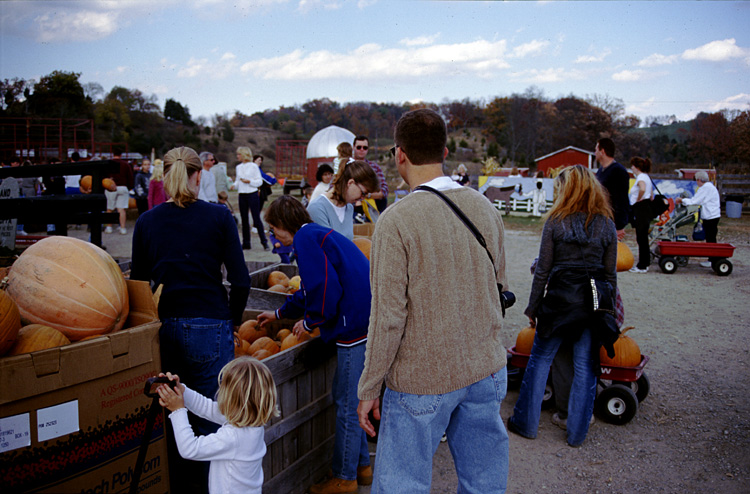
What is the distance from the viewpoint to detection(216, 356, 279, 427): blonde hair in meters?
2.32

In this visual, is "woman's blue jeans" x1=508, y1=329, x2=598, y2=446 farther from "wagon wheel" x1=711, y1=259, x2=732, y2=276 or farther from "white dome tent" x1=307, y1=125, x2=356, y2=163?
"white dome tent" x1=307, y1=125, x2=356, y2=163

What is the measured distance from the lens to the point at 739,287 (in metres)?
8.95

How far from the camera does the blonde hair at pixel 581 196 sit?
3850 mm

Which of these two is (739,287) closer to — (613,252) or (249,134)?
(613,252)

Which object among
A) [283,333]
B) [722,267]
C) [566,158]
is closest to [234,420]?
[283,333]

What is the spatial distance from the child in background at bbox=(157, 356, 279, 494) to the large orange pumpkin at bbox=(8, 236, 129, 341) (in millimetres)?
629

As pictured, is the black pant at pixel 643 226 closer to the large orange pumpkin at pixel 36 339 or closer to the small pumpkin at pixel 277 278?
the small pumpkin at pixel 277 278

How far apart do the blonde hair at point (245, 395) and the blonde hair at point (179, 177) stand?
1.02 m

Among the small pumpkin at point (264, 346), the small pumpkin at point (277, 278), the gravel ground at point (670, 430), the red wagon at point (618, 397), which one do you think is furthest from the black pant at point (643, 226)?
the small pumpkin at point (264, 346)

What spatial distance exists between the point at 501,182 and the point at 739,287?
13.5m

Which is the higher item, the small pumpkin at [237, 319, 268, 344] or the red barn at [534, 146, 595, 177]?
the red barn at [534, 146, 595, 177]

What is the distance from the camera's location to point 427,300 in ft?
6.59

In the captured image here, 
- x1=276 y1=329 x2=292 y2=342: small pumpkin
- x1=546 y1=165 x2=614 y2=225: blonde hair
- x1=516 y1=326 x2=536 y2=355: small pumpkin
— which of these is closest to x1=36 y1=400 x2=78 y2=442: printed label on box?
x1=276 y1=329 x2=292 y2=342: small pumpkin

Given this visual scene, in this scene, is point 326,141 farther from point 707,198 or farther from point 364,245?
point 364,245
